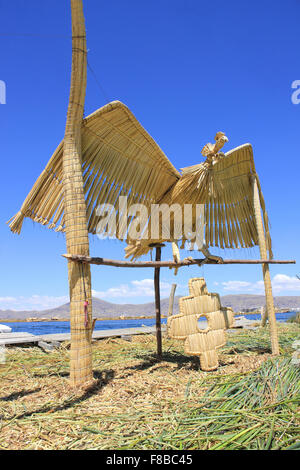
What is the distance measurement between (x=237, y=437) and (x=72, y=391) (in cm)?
200

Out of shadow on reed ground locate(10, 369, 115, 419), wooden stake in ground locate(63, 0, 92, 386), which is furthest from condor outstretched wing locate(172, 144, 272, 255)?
shadow on reed ground locate(10, 369, 115, 419)

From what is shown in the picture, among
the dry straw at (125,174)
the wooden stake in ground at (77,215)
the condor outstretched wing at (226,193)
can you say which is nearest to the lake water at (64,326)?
the condor outstretched wing at (226,193)

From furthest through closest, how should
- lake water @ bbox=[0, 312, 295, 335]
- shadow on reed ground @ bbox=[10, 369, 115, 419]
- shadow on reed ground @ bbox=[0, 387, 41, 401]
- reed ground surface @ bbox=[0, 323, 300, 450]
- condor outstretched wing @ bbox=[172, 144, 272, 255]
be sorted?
lake water @ bbox=[0, 312, 295, 335] → condor outstretched wing @ bbox=[172, 144, 272, 255] → shadow on reed ground @ bbox=[0, 387, 41, 401] → shadow on reed ground @ bbox=[10, 369, 115, 419] → reed ground surface @ bbox=[0, 323, 300, 450]

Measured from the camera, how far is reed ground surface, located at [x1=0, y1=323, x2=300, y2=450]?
256 centimetres

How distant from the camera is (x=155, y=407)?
3322 millimetres

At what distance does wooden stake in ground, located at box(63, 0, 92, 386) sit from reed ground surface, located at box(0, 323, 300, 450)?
458 mm

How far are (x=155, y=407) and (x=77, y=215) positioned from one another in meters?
2.33

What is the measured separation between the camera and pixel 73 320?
12.5ft

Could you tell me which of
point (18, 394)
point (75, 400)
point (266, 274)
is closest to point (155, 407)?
point (75, 400)

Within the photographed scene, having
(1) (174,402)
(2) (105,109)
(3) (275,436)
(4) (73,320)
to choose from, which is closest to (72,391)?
(4) (73,320)

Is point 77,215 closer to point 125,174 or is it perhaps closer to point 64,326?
point 125,174

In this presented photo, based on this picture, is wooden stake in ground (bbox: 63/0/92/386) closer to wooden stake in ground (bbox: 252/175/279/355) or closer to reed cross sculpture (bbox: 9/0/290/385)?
reed cross sculpture (bbox: 9/0/290/385)
